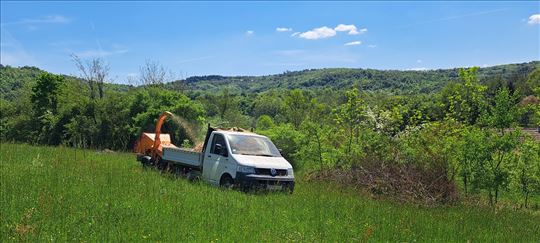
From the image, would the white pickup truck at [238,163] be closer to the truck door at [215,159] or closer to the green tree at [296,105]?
the truck door at [215,159]

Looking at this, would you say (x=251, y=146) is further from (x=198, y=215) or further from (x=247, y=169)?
(x=198, y=215)

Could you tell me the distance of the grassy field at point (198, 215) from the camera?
7613mm

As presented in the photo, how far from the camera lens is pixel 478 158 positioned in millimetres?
15516

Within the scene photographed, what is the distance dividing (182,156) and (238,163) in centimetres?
370

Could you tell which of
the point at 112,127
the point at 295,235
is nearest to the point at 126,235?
the point at 295,235

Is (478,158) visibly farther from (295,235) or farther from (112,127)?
(112,127)

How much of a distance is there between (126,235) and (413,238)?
5.46 metres

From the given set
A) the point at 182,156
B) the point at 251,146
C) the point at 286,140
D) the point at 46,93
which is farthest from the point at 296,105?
the point at 251,146

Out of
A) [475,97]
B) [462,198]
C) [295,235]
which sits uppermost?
[475,97]

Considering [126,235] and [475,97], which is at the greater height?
[475,97]

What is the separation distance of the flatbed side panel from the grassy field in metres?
2.04

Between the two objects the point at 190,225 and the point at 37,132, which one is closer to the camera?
the point at 190,225

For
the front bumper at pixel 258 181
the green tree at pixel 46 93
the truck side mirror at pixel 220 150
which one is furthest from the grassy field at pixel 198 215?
the green tree at pixel 46 93

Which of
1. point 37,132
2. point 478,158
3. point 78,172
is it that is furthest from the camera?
point 37,132
